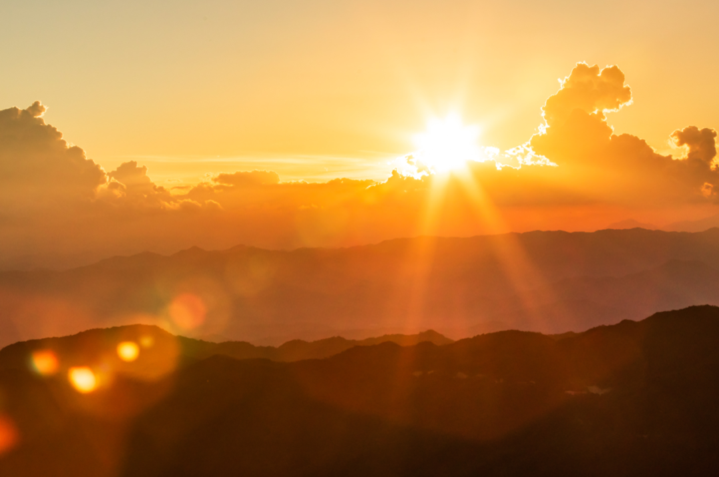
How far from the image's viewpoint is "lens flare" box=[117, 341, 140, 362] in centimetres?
12500

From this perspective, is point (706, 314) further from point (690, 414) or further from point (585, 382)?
point (690, 414)

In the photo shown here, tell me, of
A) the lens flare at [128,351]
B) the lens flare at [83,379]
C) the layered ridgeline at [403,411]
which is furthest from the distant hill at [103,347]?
the layered ridgeline at [403,411]

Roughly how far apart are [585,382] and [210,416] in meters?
55.5

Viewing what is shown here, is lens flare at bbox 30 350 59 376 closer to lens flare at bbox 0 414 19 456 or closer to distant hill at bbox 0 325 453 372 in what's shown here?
distant hill at bbox 0 325 453 372

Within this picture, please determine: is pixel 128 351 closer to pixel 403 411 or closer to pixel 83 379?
pixel 83 379

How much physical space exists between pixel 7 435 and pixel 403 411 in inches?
2301

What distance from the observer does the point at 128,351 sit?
5020 inches

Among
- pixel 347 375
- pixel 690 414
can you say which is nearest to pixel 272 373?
pixel 347 375

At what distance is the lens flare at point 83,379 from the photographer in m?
99.9

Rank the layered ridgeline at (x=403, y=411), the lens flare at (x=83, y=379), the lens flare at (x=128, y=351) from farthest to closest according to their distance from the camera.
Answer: the lens flare at (x=128, y=351) → the lens flare at (x=83, y=379) → the layered ridgeline at (x=403, y=411)

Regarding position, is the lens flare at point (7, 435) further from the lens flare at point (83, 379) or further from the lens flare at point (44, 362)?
the lens flare at point (44, 362)

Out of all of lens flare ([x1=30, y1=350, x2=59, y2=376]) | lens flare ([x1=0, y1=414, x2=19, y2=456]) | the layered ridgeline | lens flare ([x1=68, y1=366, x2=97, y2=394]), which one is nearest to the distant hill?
lens flare ([x1=30, y1=350, x2=59, y2=376])

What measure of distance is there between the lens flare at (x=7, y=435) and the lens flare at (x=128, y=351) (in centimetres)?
3421

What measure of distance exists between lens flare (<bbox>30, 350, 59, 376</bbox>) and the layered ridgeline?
0.97 meters
